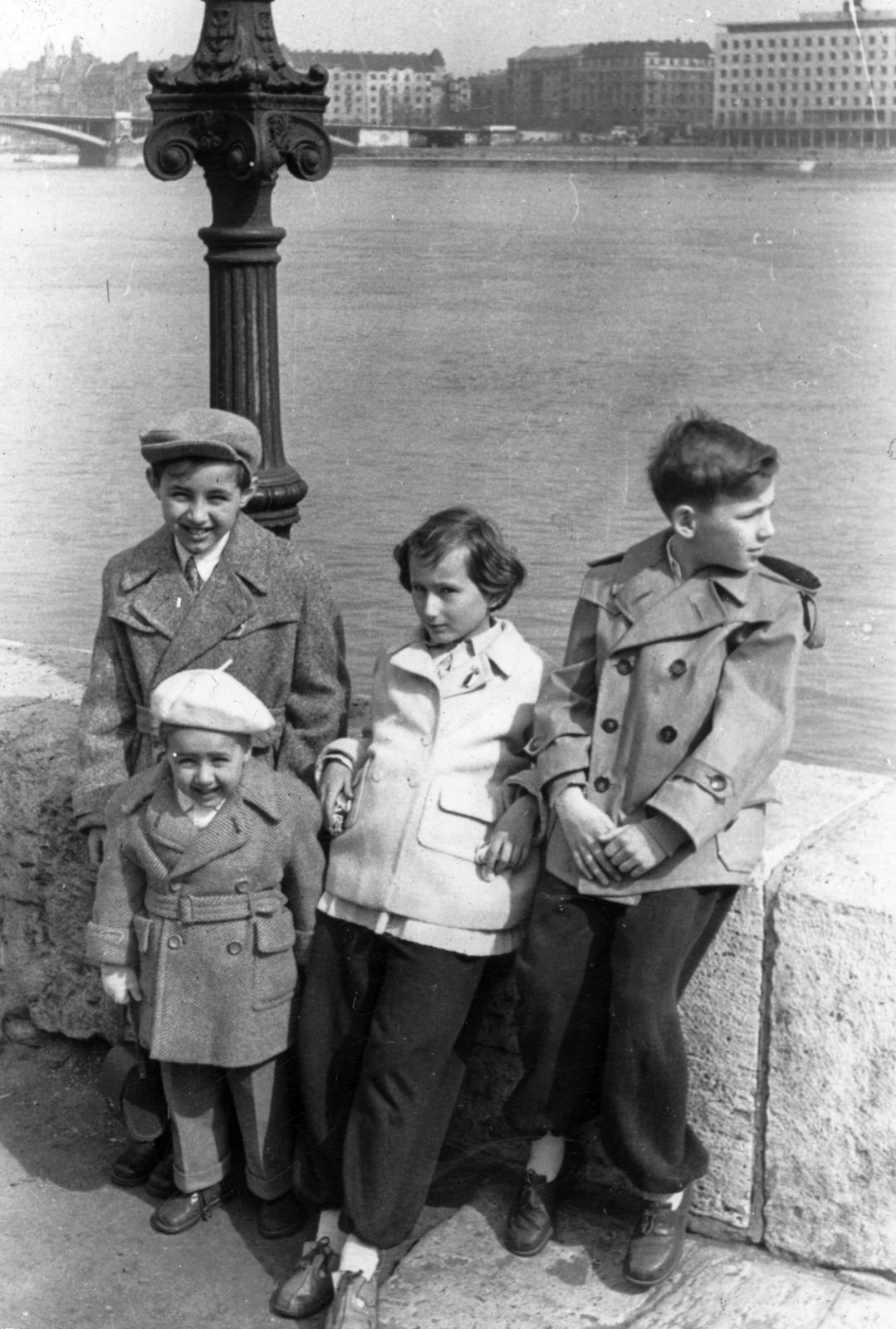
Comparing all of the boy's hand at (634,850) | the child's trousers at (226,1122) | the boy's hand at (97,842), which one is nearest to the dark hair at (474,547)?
the boy's hand at (634,850)

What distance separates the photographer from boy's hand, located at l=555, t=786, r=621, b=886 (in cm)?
288

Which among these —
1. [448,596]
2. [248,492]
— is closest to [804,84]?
[248,492]

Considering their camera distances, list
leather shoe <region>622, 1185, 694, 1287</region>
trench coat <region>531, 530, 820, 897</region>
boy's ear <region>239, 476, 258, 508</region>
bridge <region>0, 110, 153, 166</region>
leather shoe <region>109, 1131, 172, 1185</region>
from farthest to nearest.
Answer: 1. bridge <region>0, 110, 153, 166</region>
2. leather shoe <region>109, 1131, 172, 1185</region>
3. boy's ear <region>239, 476, 258, 508</region>
4. leather shoe <region>622, 1185, 694, 1287</region>
5. trench coat <region>531, 530, 820, 897</region>

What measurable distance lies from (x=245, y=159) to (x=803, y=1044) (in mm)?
2196

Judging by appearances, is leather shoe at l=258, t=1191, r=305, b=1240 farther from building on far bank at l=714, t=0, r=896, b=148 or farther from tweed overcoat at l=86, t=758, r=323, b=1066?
building on far bank at l=714, t=0, r=896, b=148

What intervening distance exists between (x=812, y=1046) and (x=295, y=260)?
24.7 meters

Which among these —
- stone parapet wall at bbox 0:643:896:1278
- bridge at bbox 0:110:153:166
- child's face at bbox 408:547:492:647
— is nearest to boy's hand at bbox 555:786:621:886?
stone parapet wall at bbox 0:643:896:1278

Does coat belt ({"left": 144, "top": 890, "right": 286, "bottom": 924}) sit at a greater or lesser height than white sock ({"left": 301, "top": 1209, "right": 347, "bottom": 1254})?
greater

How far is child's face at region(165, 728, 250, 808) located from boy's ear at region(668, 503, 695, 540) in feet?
2.86

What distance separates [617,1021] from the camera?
9.46 feet

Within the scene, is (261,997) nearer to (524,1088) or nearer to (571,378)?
(524,1088)

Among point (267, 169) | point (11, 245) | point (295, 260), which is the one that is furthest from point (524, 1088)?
point (295, 260)

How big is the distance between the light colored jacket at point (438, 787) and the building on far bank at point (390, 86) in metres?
6.25

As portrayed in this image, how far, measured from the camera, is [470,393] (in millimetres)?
18500
